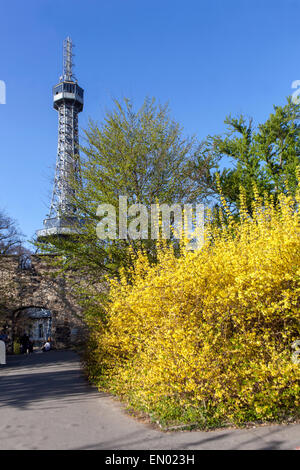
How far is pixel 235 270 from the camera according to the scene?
4.80 metres

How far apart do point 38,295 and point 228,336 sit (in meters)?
18.7

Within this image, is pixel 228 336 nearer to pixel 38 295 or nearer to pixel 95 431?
pixel 95 431

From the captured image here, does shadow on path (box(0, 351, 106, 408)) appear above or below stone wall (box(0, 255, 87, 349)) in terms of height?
below

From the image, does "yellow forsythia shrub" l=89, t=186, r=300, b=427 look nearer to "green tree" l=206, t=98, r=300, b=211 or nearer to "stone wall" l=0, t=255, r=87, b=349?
"green tree" l=206, t=98, r=300, b=211

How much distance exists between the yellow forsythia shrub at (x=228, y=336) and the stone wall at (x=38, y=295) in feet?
56.9

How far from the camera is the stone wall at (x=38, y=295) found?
70.4 feet

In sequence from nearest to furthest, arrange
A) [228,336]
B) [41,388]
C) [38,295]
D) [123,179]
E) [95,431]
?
[95,431], [228,336], [41,388], [123,179], [38,295]

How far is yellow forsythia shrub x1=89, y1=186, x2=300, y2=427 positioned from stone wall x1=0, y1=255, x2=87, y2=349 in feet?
56.9

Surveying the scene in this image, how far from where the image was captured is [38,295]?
71.8 feet

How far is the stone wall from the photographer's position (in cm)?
2145

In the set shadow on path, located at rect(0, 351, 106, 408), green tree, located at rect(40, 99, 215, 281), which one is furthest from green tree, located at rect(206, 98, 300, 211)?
shadow on path, located at rect(0, 351, 106, 408)

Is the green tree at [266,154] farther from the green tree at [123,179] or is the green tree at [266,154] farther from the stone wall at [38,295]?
the stone wall at [38,295]


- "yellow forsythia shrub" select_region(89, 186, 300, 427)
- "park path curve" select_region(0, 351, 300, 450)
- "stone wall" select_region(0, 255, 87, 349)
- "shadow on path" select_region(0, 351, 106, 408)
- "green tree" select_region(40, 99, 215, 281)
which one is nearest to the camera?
"park path curve" select_region(0, 351, 300, 450)

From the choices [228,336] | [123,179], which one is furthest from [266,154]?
[228,336]
